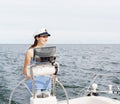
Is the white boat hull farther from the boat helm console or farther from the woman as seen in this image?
the boat helm console

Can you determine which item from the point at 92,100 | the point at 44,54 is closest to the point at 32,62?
the point at 44,54

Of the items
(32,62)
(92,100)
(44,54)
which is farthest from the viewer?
(92,100)

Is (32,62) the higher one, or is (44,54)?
(44,54)

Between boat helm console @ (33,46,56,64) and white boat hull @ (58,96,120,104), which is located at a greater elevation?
boat helm console @ (33,46,56,64)

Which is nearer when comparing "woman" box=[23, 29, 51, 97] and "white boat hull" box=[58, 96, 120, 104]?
"woman" box=[23, 29, 51, 97]

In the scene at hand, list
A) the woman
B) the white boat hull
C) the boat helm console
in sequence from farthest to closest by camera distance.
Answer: the white boat hull, the woman, the boat helm console

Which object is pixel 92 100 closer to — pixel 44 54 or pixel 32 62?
pixel 32 62

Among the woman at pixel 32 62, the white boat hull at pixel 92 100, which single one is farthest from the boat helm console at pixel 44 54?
the white boat hull at pixel 92 100

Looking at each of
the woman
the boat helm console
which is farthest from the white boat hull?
the boat helm console

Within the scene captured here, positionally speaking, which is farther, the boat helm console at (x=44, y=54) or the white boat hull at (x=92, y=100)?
the white boat hull at (x=92, y=100)

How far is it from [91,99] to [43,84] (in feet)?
7.50

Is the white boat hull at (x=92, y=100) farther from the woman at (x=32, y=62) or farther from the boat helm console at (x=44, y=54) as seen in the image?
the boat helm console at (x=44, y=54)

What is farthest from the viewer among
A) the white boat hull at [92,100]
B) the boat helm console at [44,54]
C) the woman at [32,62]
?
the white boat hull at [92,100]

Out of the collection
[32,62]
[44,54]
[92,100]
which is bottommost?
[92,100]
